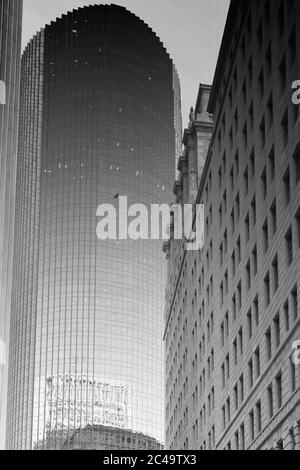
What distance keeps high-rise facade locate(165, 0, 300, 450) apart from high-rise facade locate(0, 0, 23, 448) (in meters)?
25.4

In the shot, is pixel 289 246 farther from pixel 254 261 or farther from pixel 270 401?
pixel 270 401

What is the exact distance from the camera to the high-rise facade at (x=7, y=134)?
108 metres

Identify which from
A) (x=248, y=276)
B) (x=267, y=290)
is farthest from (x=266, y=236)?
(x=248, y=276)

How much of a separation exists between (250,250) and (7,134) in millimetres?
54404

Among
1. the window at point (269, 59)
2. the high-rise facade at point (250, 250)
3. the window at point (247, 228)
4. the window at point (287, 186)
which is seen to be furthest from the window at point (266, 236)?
the window at point (269, 59)

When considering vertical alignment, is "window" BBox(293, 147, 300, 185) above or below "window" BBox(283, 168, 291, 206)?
above

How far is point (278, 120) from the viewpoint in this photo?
5772 cm

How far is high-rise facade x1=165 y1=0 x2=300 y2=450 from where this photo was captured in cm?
5409

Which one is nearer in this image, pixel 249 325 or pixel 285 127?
pixel 285 127

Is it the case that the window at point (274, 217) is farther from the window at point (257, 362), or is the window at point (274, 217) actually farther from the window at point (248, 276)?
the window at point (257, 362)

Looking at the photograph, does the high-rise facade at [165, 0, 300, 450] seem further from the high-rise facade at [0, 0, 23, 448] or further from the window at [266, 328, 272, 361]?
the high-rise facade at [0, 0, 23, 448]

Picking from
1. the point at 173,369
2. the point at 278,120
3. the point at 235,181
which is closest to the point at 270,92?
the point at 278,120

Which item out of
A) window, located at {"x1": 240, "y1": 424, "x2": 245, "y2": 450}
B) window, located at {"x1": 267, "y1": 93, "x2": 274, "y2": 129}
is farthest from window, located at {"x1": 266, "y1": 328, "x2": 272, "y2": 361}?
window, located at {"x1": 267, "y1": 93, "x2": 274, "y2": 129}

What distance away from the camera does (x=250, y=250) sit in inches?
2537
